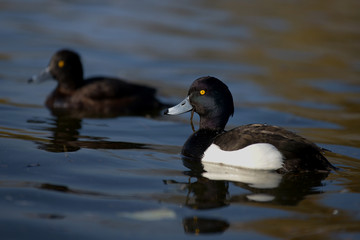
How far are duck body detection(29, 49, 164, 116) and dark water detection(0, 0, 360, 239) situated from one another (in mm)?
462

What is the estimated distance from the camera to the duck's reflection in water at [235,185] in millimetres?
5266

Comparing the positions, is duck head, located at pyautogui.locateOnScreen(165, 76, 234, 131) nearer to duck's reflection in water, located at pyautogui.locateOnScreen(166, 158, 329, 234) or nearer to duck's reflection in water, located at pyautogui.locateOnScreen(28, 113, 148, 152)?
duck's reflection in water, located at pyautogui.locateOnScreen(166, 158, 329, 234)

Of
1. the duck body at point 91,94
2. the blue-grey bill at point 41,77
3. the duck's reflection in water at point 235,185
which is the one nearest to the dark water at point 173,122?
the duck's reflection in water at point 235,185

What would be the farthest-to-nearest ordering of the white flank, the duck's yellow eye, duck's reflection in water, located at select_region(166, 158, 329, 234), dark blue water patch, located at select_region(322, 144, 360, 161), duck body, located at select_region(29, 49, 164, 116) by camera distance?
1. the duck's yellow eye
2. duck body, located at select_region(29, 49, 164, 116)
3. dark blue water patch, located at select_region(322, 144, 360, 161)
4. the white flank
5. duck's reflection in water, located at select_region(166, 158, 329, 234)

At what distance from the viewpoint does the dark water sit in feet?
17.4

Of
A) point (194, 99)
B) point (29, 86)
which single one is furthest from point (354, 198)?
point (29, 86)

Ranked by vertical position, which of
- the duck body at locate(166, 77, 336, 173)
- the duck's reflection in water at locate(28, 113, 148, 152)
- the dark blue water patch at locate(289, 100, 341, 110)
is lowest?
the duck's reflection in water at locate(28, 113, 148, 152)

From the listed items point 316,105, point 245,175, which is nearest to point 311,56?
point 316,105

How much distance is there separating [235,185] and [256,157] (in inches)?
21.8

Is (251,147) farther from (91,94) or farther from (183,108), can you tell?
(91,94)

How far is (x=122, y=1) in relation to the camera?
63.5 feet

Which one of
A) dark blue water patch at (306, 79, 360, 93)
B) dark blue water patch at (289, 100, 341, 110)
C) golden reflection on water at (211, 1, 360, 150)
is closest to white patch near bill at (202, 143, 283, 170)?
golden reflection on water at (211, 1, 360, 150)

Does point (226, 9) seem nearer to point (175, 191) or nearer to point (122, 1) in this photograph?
point (122, 1)

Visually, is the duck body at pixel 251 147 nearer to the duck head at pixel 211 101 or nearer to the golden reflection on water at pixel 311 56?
the duck head at pixel 211 101
